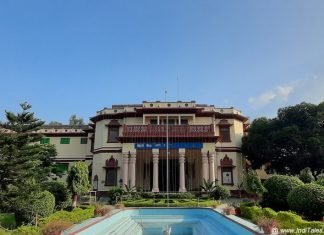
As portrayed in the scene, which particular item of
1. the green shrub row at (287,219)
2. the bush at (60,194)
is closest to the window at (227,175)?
the bush at (60,194)

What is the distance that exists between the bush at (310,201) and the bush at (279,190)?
103 inches

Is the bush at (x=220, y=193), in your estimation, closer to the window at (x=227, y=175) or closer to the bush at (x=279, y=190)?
the window at (x=227, y=175)

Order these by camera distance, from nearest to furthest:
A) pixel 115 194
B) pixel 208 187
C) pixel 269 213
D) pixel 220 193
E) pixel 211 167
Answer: pixel 269 213 → pixel 115 194 → pixel 220 193 → pixel 208 187 → pixel 211 167

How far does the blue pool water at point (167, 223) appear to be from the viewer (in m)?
13.4

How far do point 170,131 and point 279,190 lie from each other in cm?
1559

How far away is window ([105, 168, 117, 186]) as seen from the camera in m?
33.1

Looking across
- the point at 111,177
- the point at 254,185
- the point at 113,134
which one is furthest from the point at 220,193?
the point at 113,134

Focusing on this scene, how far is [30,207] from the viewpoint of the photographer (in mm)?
15539

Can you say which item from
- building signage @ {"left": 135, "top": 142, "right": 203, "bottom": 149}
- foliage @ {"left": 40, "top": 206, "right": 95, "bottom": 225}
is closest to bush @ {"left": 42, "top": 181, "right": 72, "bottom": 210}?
foliage @ {"left": 40, "top": 206, "right": 95, "bottom": 225}

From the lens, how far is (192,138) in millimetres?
30156

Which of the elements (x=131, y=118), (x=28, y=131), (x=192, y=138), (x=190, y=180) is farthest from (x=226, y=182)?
(x=28, y=131)

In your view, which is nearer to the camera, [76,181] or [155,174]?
[76,181]

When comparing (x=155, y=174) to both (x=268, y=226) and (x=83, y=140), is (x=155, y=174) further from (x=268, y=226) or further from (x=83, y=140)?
(x=268, y=226)

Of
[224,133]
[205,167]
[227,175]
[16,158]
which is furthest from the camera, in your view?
[224,133]
